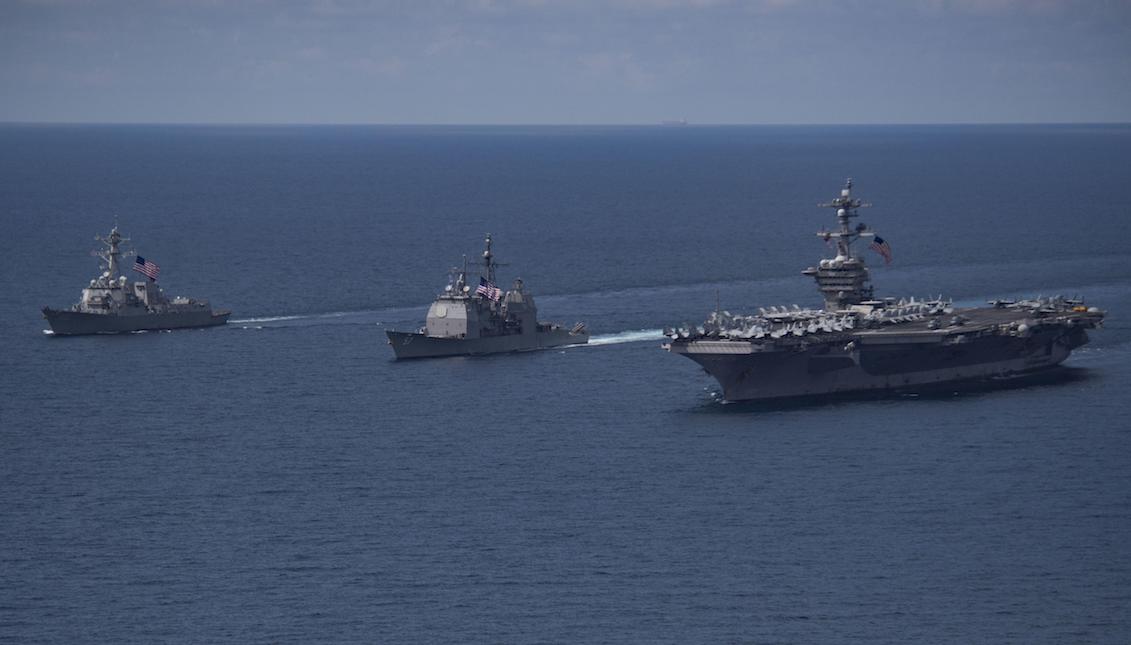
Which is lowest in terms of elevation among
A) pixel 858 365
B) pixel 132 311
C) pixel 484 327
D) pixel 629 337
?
pixel 629 337

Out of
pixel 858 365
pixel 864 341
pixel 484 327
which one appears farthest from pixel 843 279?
pixel 484 327

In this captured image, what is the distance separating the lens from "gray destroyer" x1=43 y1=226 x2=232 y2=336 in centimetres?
8769

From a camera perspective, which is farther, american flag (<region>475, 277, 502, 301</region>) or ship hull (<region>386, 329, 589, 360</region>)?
american flag (<region>475, 277, 502, 301</region>)

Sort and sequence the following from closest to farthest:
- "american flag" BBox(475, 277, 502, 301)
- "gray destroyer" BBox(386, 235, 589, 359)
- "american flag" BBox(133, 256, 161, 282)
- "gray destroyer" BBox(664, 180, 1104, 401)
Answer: "gray destroyer" BBox(664, 180, 1104, 401)
"american flag" BBox(475, 277, 502, 301)
"gray destroyer" BBox(386, 235, 589, 359)
"american flag" BBox(133, 256, 161, 282)

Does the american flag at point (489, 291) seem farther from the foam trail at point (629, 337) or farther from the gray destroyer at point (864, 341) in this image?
the gray destroyer at point (864, 341)

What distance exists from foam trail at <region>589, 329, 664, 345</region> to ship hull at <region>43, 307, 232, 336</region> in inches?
748

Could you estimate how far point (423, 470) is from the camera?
5866cm

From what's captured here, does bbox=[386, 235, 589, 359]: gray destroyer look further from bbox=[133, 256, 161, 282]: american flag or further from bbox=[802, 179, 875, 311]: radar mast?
bbox=[133, 256, 161, 282]: american flag

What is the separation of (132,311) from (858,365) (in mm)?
37950

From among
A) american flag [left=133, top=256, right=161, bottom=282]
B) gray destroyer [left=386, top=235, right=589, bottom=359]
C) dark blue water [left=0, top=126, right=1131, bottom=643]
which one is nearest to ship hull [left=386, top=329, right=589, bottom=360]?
gray destroyer [left=386, top=235, right=589, bottom=359]

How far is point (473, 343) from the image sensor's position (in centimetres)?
8244

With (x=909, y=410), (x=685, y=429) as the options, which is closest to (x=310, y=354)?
(x=685, y=429)

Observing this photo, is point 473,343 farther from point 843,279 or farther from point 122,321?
point 122,321

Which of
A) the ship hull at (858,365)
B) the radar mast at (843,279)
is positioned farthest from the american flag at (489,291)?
A: the ship hull at (858,365)
